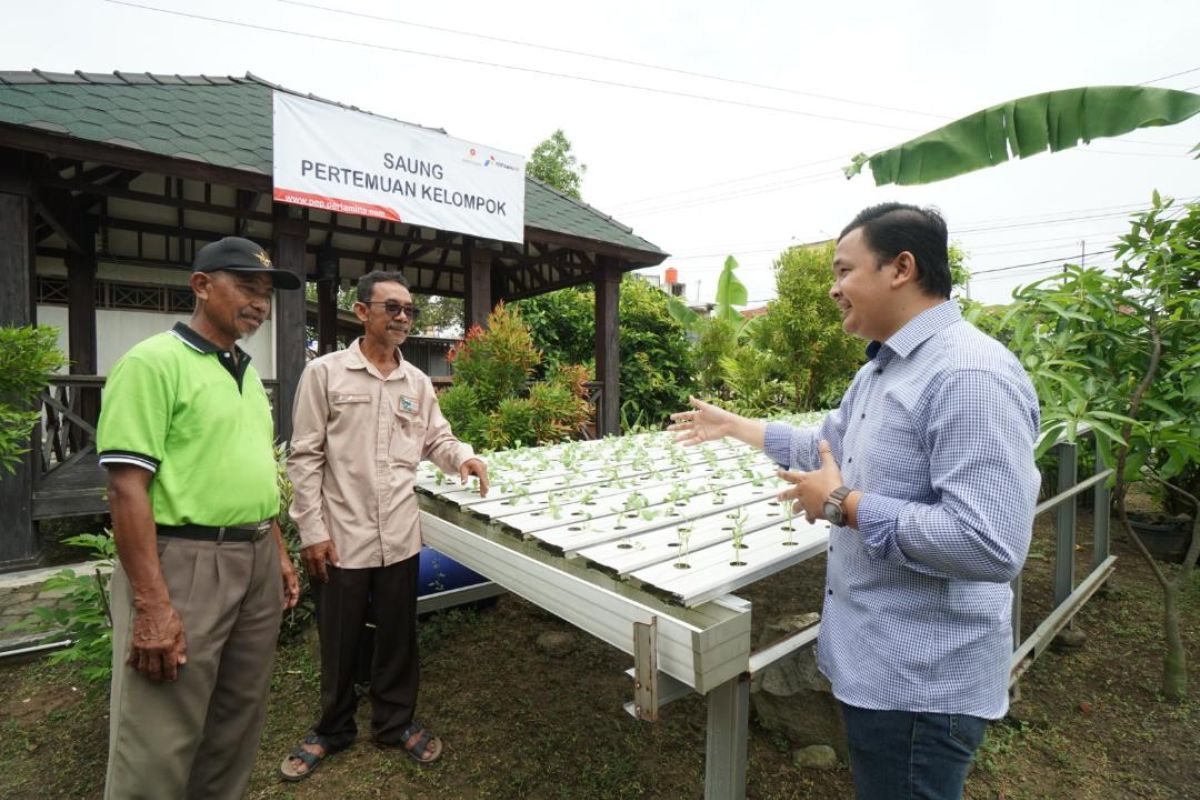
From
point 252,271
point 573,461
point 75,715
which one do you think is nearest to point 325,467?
point 252,271

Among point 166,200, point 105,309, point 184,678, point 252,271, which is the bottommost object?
point 184,678

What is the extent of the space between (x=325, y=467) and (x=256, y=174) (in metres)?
4.67

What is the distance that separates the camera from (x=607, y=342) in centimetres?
919

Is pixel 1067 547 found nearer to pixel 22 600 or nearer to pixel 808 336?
pixel 808 336

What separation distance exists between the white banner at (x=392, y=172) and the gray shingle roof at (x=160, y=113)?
419 millimetres

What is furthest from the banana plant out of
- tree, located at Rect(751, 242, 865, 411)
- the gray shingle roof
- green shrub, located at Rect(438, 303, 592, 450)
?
green shrub, located at Rect(438, 303, 592, 450)

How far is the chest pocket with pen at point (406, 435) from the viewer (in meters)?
2.71

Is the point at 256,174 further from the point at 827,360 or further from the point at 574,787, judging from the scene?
the point at 827,360

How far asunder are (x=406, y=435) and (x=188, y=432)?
3.14ft

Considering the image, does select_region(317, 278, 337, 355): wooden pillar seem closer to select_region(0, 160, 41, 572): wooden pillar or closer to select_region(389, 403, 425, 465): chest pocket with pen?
select_region(0, 160, 41, 572): wooden pillar

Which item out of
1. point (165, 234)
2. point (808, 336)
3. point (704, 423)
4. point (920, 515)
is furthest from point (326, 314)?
point (920, 515)

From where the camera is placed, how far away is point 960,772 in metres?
1.37

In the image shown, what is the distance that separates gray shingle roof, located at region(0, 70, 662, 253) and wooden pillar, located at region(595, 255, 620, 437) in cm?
64

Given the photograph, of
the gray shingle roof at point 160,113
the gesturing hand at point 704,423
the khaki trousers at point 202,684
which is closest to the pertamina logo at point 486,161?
the gray shingle roof at point 160,113
